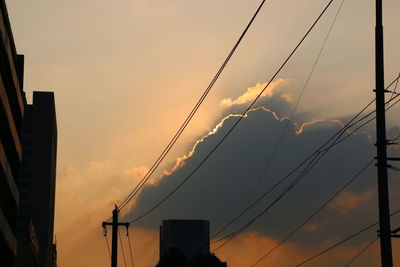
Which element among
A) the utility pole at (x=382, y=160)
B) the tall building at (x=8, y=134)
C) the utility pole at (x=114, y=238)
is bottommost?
the utility pole at (x=382, y=160)

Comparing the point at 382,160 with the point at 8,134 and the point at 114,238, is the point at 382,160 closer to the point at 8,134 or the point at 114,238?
the point at 114,238

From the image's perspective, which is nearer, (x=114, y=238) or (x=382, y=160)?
(x=382, y=160)

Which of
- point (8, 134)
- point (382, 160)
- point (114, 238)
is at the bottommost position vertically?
point (382, 160)

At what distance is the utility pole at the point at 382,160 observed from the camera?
84.4 ft

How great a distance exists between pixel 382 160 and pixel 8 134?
203 feet

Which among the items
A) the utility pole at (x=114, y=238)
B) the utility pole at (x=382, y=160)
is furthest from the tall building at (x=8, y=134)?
the utility pole at (x=382, y=160)

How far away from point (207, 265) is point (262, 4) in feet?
298

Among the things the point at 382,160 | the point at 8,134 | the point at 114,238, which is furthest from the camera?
the point at 8,134

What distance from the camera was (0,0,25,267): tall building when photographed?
74.8m

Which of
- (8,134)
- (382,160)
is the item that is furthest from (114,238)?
(8,134)

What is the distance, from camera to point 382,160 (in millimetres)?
26516

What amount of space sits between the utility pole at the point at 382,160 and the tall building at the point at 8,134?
47993 millimetres

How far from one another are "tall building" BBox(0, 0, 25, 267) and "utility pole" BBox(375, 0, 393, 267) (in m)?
48.0

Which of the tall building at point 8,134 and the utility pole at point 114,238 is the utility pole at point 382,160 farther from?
the tall building at point 8,134
